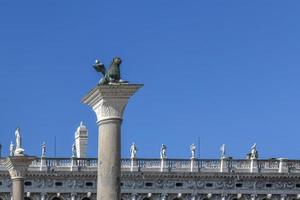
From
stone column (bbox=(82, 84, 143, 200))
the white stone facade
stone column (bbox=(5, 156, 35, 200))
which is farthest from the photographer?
the white stone facade

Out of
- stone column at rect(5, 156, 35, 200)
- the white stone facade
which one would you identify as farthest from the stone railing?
stone column at rect(5, 156, 35, 200)

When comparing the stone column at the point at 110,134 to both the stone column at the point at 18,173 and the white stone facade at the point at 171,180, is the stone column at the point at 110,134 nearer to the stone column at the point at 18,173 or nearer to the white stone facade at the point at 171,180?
the stone column at the point at 18,173

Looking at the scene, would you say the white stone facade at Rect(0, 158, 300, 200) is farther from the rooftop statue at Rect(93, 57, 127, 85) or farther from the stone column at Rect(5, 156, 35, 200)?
the rooftop statue at Rect(93, 57, 127, 85)

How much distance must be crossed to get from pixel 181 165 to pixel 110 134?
199 feet

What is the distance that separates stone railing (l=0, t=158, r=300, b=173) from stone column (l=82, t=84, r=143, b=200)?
57349 millimetres

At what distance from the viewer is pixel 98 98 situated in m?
30.4

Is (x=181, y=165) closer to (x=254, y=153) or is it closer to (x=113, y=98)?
(x=254, y=153)

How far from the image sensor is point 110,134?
30.0 meters

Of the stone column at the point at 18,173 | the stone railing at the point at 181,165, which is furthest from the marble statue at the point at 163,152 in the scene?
the stone column at the point at 18,173

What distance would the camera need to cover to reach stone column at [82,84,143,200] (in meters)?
29.9

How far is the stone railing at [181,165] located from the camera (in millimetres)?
87875

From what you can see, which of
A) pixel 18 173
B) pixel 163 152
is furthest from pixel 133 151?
pixel 18 173

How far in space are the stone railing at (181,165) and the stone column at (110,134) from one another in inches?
2258

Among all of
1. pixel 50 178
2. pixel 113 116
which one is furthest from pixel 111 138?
pixel 50 178
